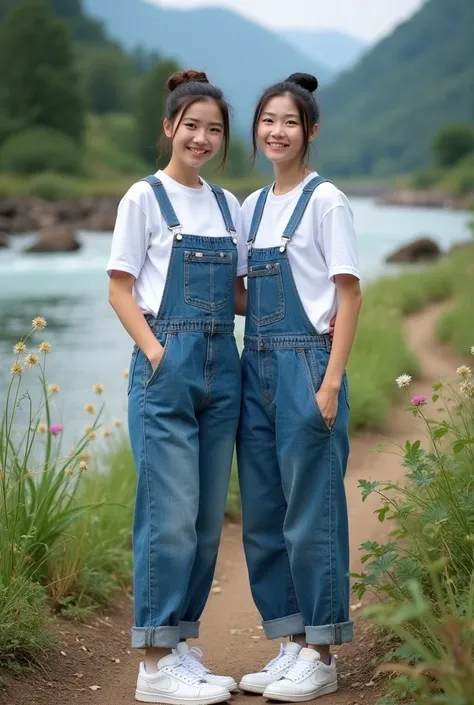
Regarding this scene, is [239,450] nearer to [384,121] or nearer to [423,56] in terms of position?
[384,121]

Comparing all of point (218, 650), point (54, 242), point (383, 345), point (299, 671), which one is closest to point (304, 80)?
point (299, 671)

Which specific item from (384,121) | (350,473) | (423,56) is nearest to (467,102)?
(384,121)

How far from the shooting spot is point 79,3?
342 ft

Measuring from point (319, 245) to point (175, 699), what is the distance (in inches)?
50.1

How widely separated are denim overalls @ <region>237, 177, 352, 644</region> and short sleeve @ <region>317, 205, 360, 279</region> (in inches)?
3.6

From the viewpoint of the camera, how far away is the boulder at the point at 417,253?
73.1 ft

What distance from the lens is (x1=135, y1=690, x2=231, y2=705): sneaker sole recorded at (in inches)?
115

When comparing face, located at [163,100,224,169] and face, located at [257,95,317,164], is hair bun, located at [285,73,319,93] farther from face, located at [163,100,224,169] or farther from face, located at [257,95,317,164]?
face, located at [163,100,224,169]

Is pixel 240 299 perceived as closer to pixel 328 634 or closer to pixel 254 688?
pixel 328 634

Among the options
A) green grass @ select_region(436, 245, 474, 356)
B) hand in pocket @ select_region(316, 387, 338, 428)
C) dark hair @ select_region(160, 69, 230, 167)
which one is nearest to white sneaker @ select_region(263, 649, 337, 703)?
hand in pocket @ select_region(316, 387, 338, 428)

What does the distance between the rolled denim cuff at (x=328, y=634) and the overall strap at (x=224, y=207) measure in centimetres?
Answer: 111

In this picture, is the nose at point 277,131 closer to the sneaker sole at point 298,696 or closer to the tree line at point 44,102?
the sneaker sole at point 298,696

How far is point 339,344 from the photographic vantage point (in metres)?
2.99

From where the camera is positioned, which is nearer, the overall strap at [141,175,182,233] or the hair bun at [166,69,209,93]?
the overall strap at [141,175,182,233]
